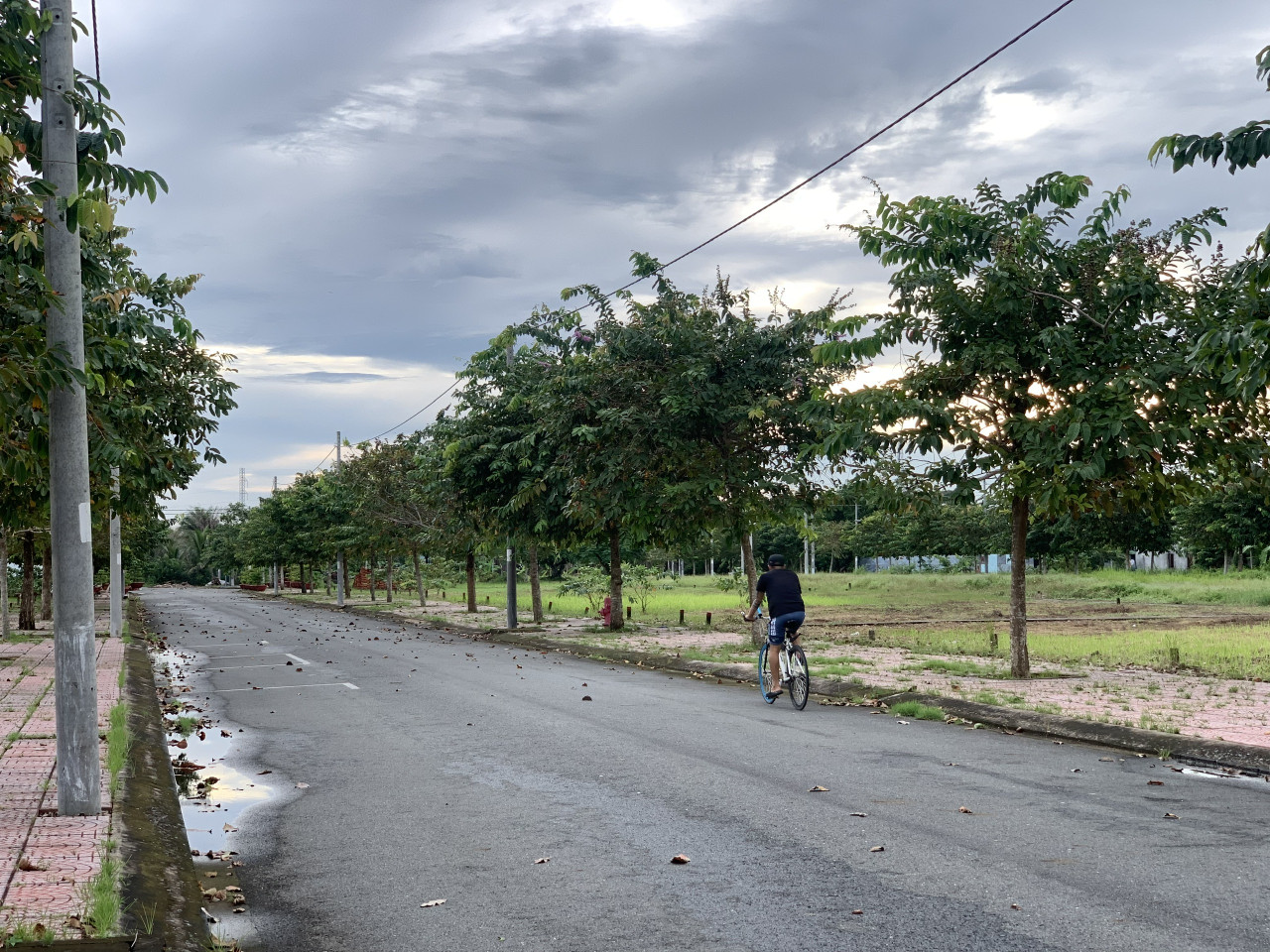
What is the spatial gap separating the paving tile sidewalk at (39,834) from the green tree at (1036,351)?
9537 millimetres

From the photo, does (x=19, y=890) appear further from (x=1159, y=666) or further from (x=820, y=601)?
(x=820, y=601)

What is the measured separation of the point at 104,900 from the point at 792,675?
938 centimetres

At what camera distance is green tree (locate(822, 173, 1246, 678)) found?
43.7ft

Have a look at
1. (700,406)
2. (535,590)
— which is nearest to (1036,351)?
(700,406)

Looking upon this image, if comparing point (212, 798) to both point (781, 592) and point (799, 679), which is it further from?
point (781, 592)

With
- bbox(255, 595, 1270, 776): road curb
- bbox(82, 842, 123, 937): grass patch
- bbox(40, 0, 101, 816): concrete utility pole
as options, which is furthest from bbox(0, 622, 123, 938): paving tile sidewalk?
bbox(255, 595, 1270, 776): road curb

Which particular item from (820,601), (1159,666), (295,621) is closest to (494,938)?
(1159,666)

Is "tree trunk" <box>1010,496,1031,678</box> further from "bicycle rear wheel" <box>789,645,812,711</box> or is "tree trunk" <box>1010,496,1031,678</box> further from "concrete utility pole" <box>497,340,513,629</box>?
"concrete utility pole" <box>497,340,513,629</box>

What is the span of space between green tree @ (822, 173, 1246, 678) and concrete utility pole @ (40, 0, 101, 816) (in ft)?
31.2

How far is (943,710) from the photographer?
502 inches

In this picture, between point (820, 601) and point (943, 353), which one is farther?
point (820, 601)

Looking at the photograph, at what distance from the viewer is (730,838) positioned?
688cm

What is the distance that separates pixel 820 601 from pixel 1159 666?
103 ft

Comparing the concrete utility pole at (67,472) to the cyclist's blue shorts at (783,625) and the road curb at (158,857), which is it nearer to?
the road curb at (158,857)
